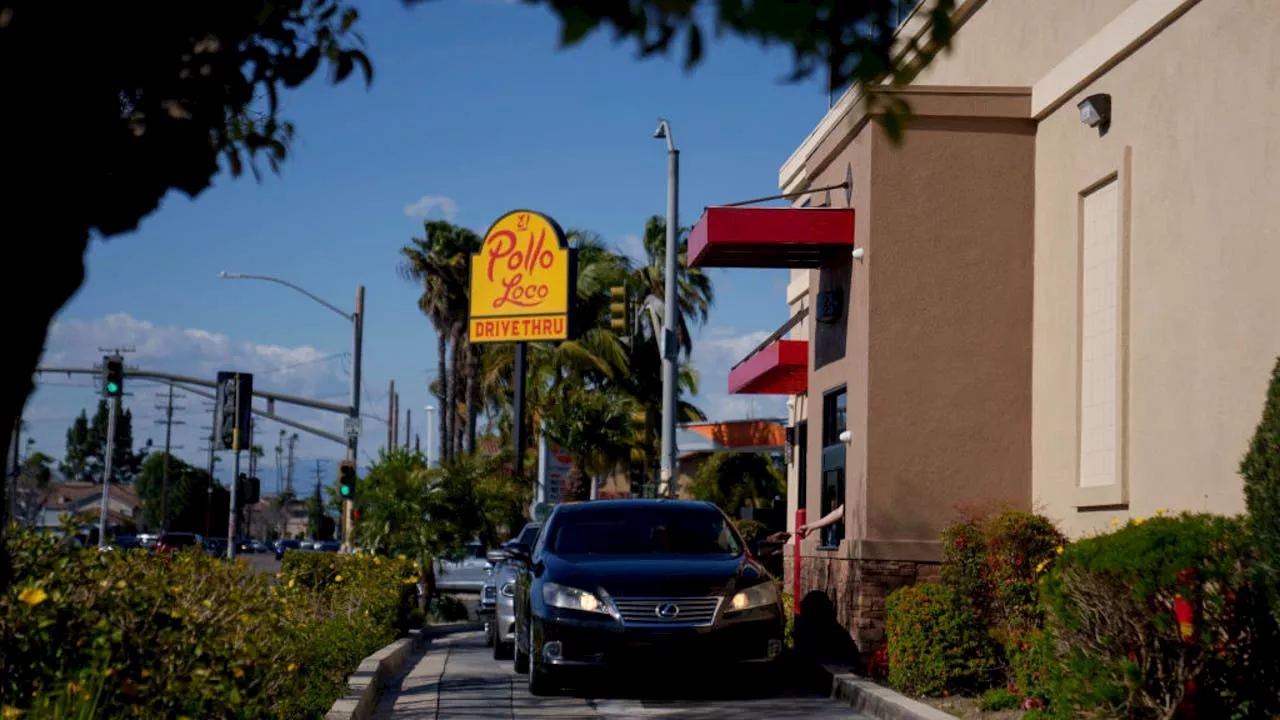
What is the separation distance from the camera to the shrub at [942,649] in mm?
12492

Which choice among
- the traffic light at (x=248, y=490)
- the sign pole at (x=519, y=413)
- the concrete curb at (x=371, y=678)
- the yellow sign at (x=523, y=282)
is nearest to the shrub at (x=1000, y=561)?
the concrete curb at (x=371, y=678)

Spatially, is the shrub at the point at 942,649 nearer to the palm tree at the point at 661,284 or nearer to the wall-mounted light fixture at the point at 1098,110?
the wall-mounted light fixture at the point at 1098,110

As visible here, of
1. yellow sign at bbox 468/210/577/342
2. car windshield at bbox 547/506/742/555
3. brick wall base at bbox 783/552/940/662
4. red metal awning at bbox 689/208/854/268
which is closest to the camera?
A: brick wall base at bbox 783/552/940/662

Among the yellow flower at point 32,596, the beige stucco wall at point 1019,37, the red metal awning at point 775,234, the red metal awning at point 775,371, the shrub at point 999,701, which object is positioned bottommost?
the shrub at point 999,701

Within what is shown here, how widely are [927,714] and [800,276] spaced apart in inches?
544

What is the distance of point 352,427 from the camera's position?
129 ft

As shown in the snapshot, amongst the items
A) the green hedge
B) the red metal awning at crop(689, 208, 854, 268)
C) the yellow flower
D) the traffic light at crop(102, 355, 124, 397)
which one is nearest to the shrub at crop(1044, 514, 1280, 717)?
the green hedge

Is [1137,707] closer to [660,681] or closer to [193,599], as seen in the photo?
[193,599]

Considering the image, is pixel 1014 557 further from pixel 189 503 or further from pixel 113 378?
pixel 189 503

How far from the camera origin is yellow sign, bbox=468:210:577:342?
4056 centimetres

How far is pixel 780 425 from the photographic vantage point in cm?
4328

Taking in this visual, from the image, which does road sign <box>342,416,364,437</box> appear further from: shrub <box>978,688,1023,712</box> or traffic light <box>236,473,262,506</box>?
shrub <box>978,688,1023,712</box>

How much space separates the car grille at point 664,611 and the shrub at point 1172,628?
463 centimetres

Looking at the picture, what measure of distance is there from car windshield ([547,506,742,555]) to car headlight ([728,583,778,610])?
2.74ft
